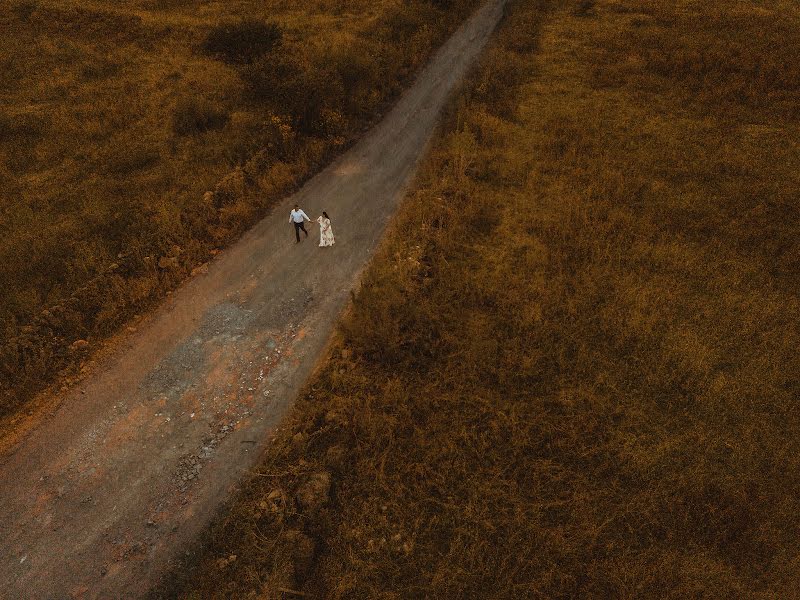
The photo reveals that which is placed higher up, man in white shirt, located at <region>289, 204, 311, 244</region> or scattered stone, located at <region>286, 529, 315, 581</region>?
man in white shirt, located at <region>289, 204, 311, 244</region>

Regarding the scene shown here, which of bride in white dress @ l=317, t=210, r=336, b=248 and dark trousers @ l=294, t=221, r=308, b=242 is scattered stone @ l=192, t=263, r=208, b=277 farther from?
bride in white dress @ l=317, t=210, r=336, b=248

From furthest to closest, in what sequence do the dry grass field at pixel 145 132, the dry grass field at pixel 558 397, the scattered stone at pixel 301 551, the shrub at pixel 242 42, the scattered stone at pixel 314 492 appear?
the shrub at pixel 242 42 < the dry grass field at pixel 145 132 < the scattered stone at pixel 314 492 < the dry grass field at pixel 558 397 < the scattered stone at pixel 301 551

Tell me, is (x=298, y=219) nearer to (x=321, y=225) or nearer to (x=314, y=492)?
(x=321, y=225)

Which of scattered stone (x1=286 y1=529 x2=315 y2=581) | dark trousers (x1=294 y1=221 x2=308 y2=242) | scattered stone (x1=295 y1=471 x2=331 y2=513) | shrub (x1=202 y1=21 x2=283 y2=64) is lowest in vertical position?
scattered stone (x1=286 y1=529 x2=315 y2=581)

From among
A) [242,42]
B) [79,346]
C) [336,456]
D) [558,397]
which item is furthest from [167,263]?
[242,42]

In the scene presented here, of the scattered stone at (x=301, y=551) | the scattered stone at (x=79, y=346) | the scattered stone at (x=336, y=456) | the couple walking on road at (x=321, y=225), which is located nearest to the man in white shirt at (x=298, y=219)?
the couple walking on road at (x=321, y=225)

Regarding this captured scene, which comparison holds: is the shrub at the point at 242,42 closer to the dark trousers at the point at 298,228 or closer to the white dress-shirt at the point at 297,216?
the dark trousers at the point at 298,228

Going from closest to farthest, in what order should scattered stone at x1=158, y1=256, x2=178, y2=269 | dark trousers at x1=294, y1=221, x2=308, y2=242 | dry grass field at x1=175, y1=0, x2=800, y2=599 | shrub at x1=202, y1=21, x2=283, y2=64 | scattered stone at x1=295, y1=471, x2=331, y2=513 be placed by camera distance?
1. dry grass field at x1=175, y1=0, x2=800, y2=599
2. scattered stone at x1=295, y1=471, x2=331, y2=513
3. scattered stone at x1=158, y1=256, x2=178, y2=269
4. dark trousers at x1=294, y1=221, x2=308, y2=242
5. shrub at x1=202, y1=21, x2=283, y2=64

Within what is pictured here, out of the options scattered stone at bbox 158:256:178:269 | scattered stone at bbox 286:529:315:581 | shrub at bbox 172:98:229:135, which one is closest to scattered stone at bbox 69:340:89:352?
scattered stone at bbox 158:256:178:269
